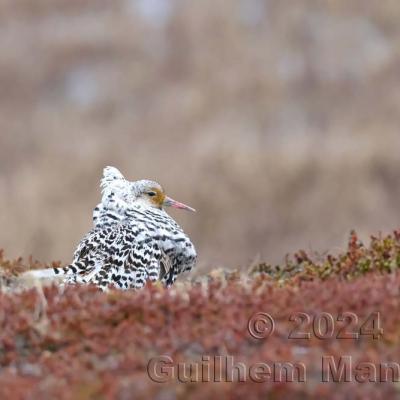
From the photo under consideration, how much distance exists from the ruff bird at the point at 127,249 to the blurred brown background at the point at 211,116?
884 centimetres

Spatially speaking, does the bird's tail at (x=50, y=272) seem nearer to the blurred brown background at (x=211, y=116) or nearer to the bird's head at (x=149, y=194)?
the bird's head at (x=149, y=194)

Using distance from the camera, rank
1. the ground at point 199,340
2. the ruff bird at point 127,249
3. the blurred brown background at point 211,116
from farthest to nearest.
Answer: the blurred brown background at point 211,116, the ruff bird at point 127,249, the ground at point 199,340

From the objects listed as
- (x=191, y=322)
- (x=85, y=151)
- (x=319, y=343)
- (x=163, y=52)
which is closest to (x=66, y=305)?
(x=191, y=322)

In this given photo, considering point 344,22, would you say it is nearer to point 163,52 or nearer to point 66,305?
point 163,52

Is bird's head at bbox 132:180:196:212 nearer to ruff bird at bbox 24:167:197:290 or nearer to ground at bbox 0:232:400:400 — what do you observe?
ruff bird at bbox 24:167:197:290

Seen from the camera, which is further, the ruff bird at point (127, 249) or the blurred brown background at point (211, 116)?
the blurred brown background at point (211, 116)

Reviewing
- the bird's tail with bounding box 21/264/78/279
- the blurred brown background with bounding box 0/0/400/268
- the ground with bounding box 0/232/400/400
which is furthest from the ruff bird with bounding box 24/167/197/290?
the blurred brown background with bounding box 0/0/400/268

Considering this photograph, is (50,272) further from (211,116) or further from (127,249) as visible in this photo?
(211,116)

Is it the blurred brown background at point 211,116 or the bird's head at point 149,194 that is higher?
the blurred brown background at point 211,116

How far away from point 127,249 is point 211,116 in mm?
15312

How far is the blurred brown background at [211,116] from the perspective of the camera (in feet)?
66.1

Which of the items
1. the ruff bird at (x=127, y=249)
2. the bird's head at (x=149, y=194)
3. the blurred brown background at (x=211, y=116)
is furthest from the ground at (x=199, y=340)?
the blurred brown background at (x=211, y=116)

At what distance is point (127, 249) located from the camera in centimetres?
860

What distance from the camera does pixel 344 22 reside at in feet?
85.2
